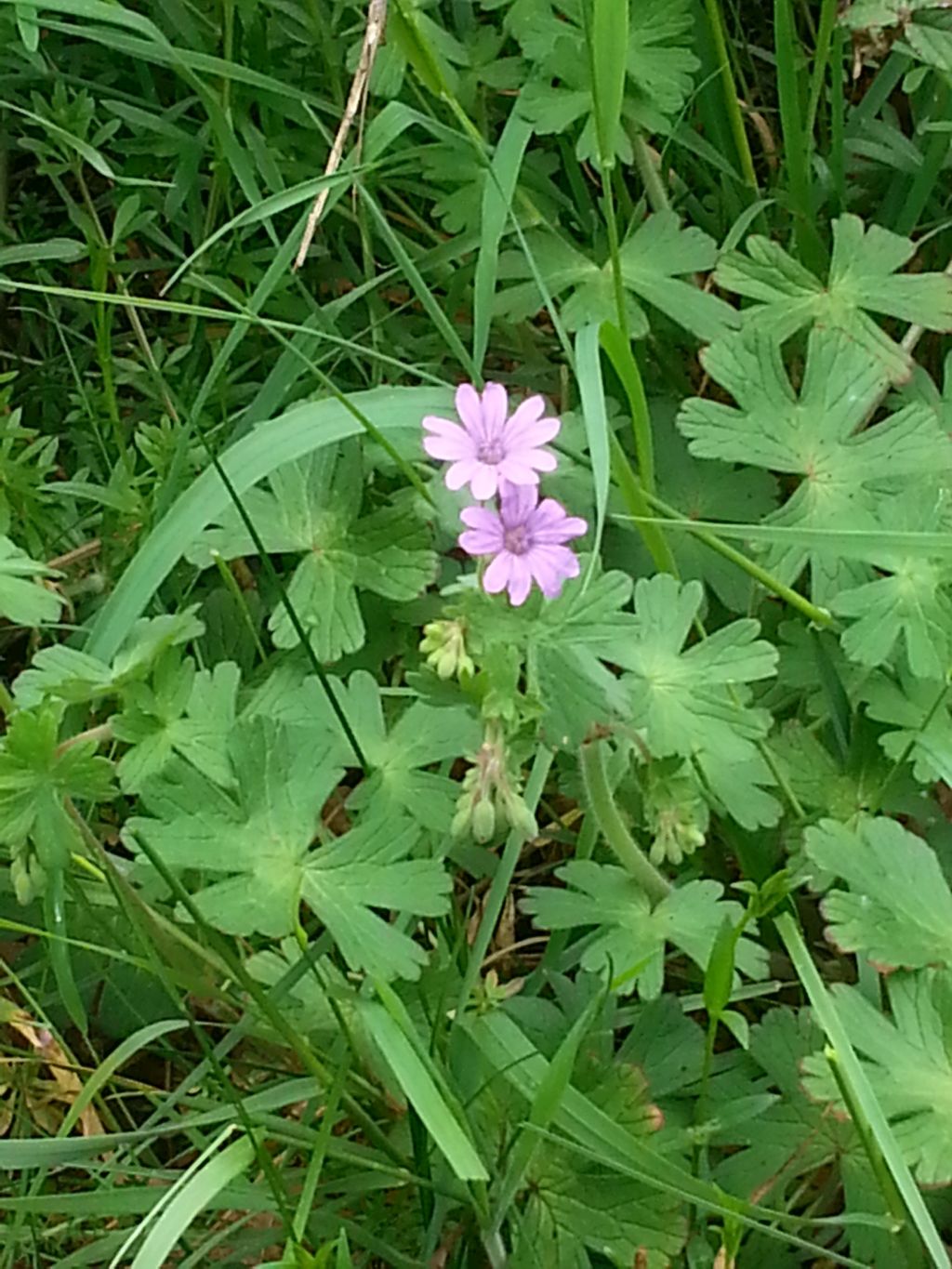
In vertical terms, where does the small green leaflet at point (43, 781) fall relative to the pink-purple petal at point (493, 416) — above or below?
below

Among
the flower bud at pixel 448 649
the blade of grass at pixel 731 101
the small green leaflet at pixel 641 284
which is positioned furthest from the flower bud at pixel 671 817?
the blade of grass at pixel 731 101

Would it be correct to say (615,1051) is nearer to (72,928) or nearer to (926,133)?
(72,928)

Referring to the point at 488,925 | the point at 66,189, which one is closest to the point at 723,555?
the point at 488,925

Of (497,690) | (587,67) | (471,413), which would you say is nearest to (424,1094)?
(497,690)

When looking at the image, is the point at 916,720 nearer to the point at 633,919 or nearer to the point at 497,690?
the point at 633,919

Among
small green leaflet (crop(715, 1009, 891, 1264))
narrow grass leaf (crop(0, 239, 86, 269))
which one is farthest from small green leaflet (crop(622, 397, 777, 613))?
narrow grass leaf (crop(0, 239, 86, 269))

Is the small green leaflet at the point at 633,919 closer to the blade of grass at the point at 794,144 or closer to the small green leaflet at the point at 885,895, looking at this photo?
the small green leaflet at the point at 885,895

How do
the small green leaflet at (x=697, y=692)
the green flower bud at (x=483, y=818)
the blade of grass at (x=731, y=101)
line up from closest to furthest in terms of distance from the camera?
the green flower bud at (x=483, y=818) < the small green leaflet at (x=697, y=692) < the blade of grass at (x=731, y=101)
